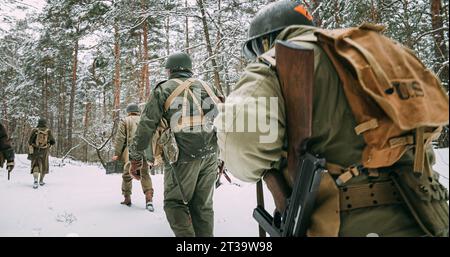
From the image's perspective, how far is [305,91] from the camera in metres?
1.33

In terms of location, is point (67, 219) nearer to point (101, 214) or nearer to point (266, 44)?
point (101, 214)

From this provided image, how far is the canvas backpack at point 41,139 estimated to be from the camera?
375 inches

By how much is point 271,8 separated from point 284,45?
664mm

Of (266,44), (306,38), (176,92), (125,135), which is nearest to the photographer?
→ (306,38)

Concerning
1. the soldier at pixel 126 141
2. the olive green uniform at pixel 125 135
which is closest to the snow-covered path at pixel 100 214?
the soldier at pixel 126 141

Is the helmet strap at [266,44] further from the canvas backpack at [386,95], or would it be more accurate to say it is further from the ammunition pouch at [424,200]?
the ammunition pouch at [424,200]

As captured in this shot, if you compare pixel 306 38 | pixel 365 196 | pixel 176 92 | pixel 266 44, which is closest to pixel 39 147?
pixel 176 92

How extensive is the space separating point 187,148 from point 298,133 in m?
2.26

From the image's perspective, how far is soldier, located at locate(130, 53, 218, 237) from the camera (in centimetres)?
346

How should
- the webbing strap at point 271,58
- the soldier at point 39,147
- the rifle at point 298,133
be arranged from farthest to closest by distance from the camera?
1. the soldier at point 39,147
2. the webbing strap at point 271,58
3. the rifle at point 298,133

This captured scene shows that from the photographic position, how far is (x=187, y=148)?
351 cm

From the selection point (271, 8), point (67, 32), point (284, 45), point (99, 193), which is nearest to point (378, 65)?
point (284, 45)

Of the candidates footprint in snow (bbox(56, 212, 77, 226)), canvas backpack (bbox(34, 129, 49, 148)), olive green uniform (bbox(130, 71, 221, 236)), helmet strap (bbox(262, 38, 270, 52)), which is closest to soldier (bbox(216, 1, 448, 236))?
helmet strap (bbox(262, 38, 270, 52))

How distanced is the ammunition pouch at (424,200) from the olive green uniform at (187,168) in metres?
2.42
